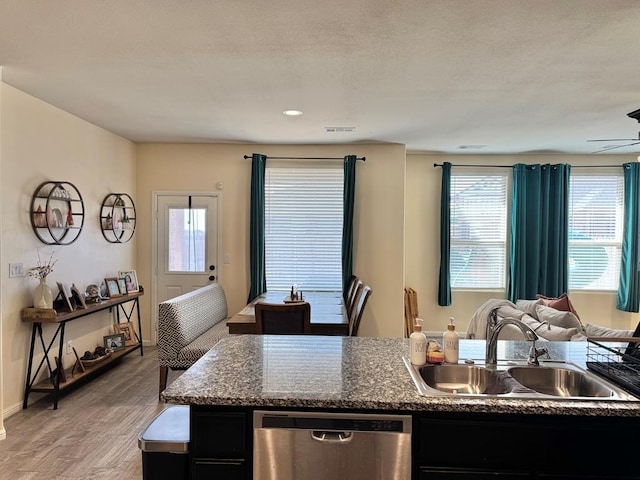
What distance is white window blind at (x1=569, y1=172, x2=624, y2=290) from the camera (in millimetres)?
6160

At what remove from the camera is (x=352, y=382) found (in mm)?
1661

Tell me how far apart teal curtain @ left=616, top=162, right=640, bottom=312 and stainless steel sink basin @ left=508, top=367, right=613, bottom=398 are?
5.12 meters

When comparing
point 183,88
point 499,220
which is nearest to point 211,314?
point 183,88

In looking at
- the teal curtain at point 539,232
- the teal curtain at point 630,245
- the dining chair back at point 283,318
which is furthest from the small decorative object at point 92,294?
the teal curtain at point 630,245

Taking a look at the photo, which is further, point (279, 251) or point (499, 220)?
point (499, 220)

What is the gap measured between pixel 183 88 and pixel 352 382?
2690 millimetres

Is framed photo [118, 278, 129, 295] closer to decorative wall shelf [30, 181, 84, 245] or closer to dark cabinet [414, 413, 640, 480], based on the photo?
decorative wall shelf [30, 181, 84, 245]

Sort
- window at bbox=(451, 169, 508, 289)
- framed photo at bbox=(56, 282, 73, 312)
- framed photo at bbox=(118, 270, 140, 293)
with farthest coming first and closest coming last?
1. window at bbox=(451, 169, 508, 289)
2. framed photo at bbox=(118, 270, 140, 293)
3. framed photo at bbox=(56, 282, 73, 312)

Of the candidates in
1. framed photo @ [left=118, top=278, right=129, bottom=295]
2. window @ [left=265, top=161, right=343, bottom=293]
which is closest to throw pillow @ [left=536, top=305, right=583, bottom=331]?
window @ [left=265, top=161, right=343, bottom=293]

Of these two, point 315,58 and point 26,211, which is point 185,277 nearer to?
point 26,211

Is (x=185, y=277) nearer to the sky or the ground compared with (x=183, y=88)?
nearer to the ground

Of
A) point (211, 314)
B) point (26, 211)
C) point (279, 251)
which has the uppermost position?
point (26, 211)

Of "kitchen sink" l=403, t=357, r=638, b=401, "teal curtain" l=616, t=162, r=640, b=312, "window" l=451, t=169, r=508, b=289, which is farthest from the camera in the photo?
"window" l=451, t=169, r=508, b=289

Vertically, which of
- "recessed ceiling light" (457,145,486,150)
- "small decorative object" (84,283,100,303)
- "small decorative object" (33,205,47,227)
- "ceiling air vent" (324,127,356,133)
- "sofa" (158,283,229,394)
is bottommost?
"sofa" (158,283,229,394)
